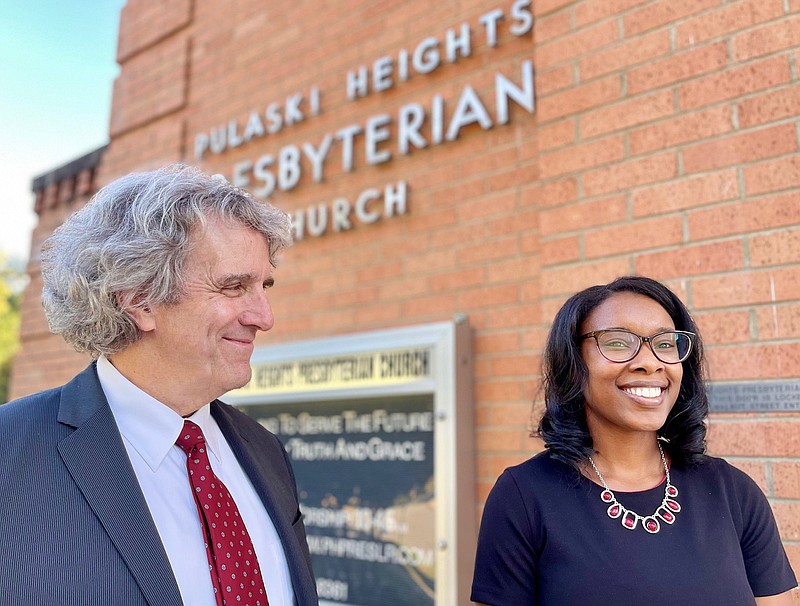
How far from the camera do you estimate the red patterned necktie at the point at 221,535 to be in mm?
1500

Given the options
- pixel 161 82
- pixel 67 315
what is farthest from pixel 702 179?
pixel 161 82

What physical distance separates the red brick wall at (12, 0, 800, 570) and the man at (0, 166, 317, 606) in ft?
3.99

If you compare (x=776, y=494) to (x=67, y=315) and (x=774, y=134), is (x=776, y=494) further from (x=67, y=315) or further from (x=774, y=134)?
(x=67, y=315)

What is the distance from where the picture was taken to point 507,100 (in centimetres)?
311

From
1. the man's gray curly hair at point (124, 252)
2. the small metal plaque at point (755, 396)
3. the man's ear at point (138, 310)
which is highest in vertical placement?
the man's gray curly hair at point (124, 252)

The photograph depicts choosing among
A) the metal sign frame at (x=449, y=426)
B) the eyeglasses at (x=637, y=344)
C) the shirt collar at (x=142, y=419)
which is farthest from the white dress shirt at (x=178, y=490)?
the metal sign frame at (x=449, y=426)

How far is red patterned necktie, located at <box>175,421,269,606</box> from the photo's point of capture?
150cm

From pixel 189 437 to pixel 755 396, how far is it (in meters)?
1.54

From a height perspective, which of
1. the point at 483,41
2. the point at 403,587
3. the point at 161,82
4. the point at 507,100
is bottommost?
the point at 403,587

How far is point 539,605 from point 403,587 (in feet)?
5.09

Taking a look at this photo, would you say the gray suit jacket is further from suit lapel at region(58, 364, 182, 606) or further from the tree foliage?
the tree foliage

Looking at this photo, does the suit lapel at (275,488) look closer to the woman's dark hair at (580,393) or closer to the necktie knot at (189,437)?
the necktie knot at (189,437)

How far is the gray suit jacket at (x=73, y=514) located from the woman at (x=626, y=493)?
0.75 m

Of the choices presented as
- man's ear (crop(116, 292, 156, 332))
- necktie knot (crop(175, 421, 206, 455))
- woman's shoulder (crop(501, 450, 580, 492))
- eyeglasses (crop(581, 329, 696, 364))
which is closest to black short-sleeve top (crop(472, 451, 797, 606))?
woman's shoulder (crop(501, 450, 580, 492))
